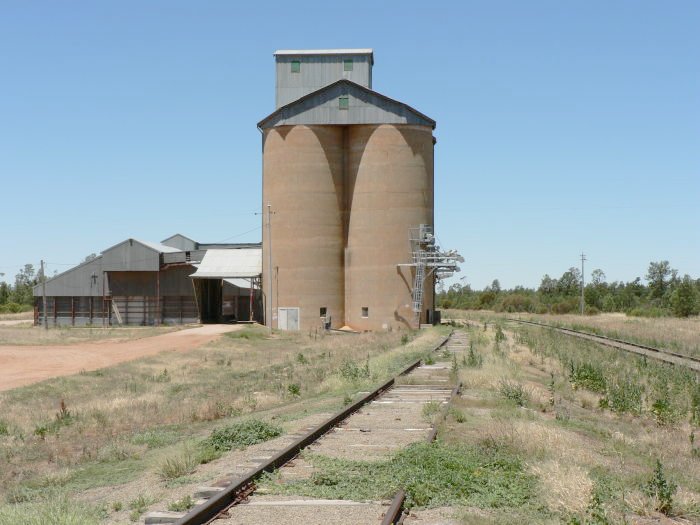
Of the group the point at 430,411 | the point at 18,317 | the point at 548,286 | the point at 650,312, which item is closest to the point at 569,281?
the point at 548,286

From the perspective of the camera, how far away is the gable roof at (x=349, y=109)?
180 ft

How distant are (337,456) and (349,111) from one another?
46385 millimetres

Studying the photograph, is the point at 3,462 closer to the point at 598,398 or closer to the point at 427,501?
the point at 427,501

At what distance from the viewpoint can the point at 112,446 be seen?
13.6 metres

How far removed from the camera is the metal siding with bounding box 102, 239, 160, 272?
59.2 m

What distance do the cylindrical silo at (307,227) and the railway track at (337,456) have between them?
35.0 m

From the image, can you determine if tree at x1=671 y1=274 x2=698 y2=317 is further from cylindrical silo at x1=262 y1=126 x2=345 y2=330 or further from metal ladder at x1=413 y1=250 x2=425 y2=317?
cylindrical silo at x1=262 y1=126 x2=345 y2=330

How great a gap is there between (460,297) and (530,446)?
439 ft

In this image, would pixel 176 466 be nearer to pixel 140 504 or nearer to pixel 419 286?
pixel 140 504

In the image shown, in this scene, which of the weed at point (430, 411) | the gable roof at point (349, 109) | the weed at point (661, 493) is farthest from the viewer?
the gable roof at point (349, 109)

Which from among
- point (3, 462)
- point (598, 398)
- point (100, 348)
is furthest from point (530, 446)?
point (100, 348)

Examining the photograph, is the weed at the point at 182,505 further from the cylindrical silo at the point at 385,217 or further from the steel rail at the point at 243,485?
the cylindrical silo at the point at 385,217

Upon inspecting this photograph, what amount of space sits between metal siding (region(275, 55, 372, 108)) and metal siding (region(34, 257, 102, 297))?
19018mm

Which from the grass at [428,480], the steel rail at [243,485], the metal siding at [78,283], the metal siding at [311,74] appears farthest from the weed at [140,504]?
the metal siding at [311,74]
